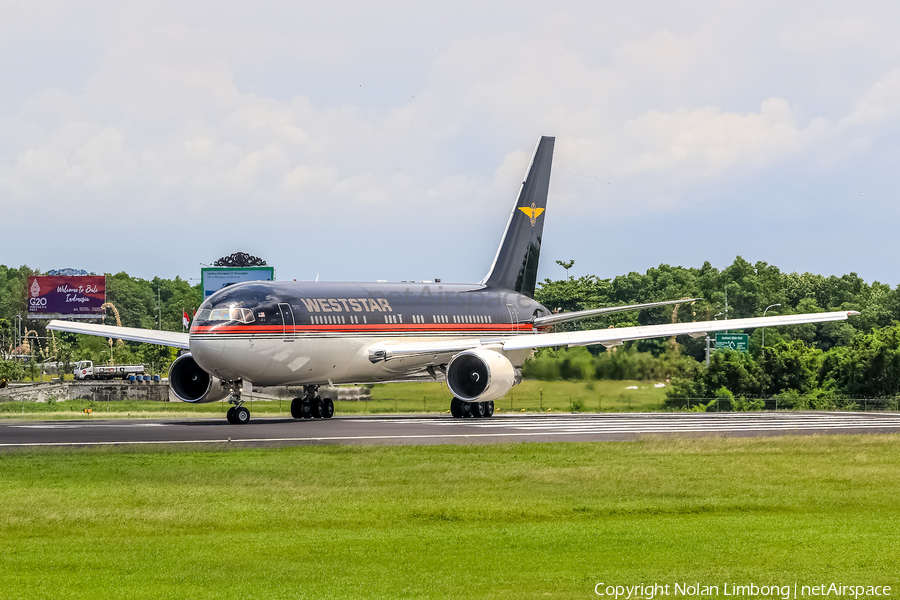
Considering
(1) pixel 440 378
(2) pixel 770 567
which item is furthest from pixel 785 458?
(1) pixel 440 378

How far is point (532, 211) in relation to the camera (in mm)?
52594

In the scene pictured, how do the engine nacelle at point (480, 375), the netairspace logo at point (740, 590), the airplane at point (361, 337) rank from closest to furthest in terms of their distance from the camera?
1. the netairspace logo at point (740, 590)
2. the airplane at point (361, 337)
3. the engine nacelle at point (480, 375)

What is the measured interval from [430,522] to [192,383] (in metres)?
24.6

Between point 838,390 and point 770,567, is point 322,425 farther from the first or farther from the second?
point 838,390

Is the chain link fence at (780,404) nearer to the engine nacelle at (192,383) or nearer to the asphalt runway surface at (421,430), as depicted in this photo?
the asphalt runway surface at (421,430)

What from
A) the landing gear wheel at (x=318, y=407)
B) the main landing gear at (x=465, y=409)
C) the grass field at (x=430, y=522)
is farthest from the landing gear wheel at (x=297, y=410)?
the grass field at (x=430, y=522)

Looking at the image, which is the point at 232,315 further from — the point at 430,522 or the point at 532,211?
the point at 430,522

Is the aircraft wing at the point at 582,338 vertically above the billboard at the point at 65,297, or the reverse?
the billboard at the point at 65,297

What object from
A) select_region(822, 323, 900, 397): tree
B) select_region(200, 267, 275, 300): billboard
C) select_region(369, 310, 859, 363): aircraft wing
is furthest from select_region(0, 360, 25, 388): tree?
select_region(822, 323, 900, 397): tree

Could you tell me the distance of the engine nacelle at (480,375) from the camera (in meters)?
39.2

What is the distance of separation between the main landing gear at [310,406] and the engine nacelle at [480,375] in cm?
510

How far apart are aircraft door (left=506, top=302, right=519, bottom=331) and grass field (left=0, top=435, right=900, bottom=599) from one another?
22.6 m

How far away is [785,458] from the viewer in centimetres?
2559

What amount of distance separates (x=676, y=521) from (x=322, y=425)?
69.4ft
